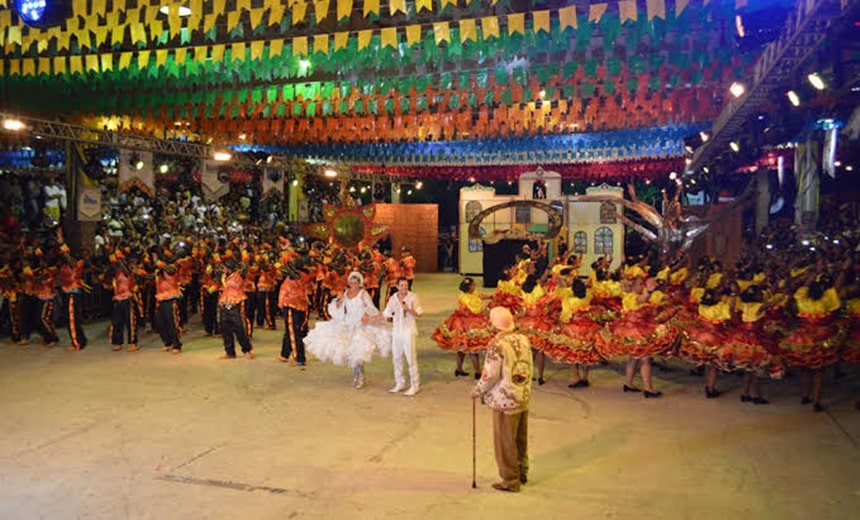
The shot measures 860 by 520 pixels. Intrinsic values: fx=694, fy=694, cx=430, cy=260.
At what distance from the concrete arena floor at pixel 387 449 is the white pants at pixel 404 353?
0.89 feet

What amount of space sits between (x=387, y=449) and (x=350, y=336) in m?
2.39

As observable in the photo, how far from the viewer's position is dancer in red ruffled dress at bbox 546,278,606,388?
8406 millimetres

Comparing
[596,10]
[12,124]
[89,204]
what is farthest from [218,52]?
[89,204]

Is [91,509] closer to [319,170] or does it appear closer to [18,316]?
[18,316]

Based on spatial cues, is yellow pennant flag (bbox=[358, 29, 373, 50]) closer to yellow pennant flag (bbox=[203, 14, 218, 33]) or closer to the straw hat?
yellow pennant flag (bbox=[203, 14, 218, 33])

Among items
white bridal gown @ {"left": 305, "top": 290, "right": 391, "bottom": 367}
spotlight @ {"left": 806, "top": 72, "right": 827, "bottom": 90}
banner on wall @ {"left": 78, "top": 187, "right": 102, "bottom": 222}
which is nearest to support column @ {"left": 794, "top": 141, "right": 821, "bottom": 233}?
spotlight @ {"left": 806, "top": 72, "right": 827, "bottom": 90}

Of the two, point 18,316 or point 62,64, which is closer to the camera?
point 62,64

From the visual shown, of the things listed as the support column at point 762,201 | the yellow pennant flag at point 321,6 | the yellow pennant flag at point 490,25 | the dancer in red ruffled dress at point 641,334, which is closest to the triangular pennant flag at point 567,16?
the yellow pennant flag at point 490,25

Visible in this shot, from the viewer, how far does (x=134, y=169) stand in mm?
15617

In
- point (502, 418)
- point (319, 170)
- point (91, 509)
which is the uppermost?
point (319, 170)

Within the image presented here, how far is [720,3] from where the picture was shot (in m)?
7.80

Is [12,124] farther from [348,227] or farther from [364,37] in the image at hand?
[348,227]

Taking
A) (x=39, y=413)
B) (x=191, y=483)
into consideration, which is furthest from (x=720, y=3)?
(x=39, y=413)

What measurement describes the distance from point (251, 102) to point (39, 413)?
316 inches
